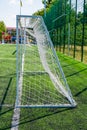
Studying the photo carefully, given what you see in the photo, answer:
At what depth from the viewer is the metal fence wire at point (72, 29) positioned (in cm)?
1663

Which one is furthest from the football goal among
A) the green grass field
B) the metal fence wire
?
the metal fence wire

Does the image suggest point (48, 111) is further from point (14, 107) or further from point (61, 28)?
point (61, 28)

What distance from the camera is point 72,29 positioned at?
20.6m

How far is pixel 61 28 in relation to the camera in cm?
2512

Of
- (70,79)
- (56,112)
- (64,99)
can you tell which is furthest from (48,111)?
(70,79)

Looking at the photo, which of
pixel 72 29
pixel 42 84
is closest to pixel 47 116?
pixel 42 84

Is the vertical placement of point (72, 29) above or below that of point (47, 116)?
above

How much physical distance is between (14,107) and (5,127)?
130 cm

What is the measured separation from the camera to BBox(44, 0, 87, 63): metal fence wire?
655 inches

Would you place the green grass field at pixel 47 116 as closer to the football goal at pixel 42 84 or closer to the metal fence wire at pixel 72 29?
the football goal at pixel 42 84

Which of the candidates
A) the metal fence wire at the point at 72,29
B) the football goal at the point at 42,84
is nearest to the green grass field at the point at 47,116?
the football goal at the point at 42,84

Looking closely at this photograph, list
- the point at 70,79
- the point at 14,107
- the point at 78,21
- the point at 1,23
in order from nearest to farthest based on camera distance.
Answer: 1. the point at 14,107
2. the point at 70,79
3. the point at 78,21
4. the point at 1,23

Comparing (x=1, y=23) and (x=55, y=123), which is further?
(x=1, y=23)

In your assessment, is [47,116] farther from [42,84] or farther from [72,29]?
[72,29]
